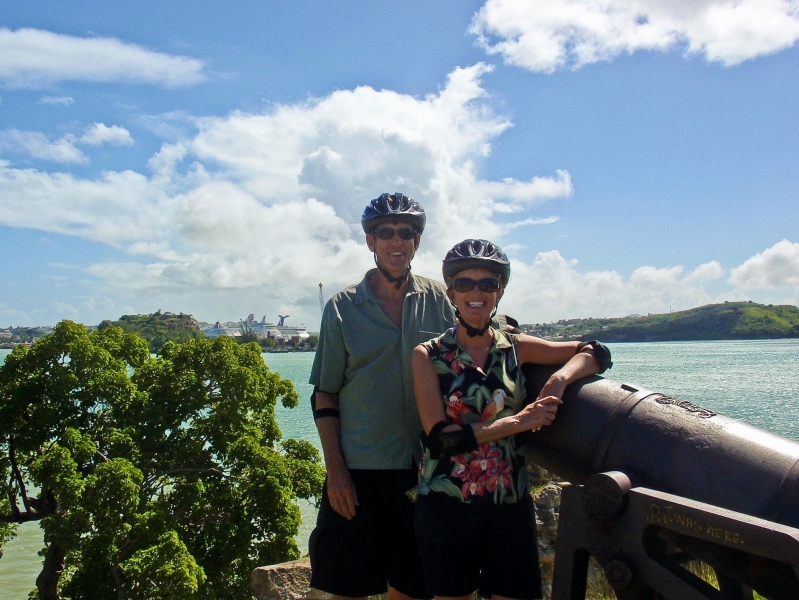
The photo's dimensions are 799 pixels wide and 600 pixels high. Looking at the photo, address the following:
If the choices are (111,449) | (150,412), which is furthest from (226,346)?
(111,449)

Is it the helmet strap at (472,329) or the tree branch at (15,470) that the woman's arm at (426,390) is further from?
the tree branch at (15,470)

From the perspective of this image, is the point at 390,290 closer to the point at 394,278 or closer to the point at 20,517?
the point at 394,278

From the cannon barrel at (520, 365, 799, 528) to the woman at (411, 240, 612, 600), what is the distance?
0.47 feet

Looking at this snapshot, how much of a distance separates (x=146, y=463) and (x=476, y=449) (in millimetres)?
14311

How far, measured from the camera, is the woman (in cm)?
278

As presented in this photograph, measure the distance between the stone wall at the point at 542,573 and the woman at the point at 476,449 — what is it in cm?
237

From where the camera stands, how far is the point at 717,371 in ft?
245

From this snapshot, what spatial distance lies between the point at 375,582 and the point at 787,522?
181 centimetres

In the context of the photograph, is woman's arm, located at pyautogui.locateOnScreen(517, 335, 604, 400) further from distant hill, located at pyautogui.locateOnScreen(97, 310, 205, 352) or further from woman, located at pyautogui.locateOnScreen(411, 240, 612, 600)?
distant hill, located at pyautogui.locateOnScreen(97, 310, 205, 352)

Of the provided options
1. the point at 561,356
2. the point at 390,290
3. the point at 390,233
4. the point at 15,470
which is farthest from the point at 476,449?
the point at 15,470

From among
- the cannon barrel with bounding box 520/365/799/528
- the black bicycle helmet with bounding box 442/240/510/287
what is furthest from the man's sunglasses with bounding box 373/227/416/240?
the cannon barrel with bounding box 520/365/799/528

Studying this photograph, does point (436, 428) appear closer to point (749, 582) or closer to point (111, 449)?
point (749, 582)

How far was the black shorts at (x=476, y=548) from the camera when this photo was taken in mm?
2770

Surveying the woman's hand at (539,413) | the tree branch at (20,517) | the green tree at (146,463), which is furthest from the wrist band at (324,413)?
the tree branch at (20,517)
